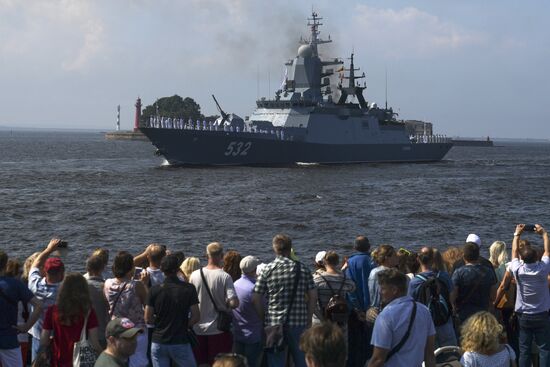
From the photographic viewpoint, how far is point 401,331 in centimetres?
492

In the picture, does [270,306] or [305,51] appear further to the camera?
[305,51]

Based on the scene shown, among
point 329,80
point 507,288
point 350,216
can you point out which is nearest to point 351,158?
point 329,80

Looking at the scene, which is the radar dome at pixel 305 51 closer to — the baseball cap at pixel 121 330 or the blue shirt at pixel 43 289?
the blue shirt at pixel 43 289

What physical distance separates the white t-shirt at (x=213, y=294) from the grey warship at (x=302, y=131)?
45972 millimetres

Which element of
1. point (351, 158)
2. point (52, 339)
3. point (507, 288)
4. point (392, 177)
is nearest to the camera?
point (52, 339)

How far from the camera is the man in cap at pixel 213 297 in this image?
634 centimetres

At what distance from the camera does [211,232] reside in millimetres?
24719

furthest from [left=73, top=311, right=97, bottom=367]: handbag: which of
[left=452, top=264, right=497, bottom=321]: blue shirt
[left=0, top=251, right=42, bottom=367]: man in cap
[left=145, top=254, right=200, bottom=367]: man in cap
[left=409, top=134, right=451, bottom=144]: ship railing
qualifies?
[left=409, top=134, right=451, bottom=144]: ship railing

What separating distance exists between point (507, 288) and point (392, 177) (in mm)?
43370

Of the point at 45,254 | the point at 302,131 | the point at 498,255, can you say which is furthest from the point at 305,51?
the point at 45,254

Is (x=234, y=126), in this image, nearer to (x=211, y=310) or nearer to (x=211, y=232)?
(x=211, y=232)

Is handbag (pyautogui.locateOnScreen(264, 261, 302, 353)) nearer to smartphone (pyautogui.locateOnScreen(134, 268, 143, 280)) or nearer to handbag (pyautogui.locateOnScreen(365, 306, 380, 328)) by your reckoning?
handbag (pyautogui.locateOnScreen(365, 306, 380, 328))

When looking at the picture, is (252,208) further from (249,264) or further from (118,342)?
(118,342)

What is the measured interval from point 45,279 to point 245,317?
1.63 metres
